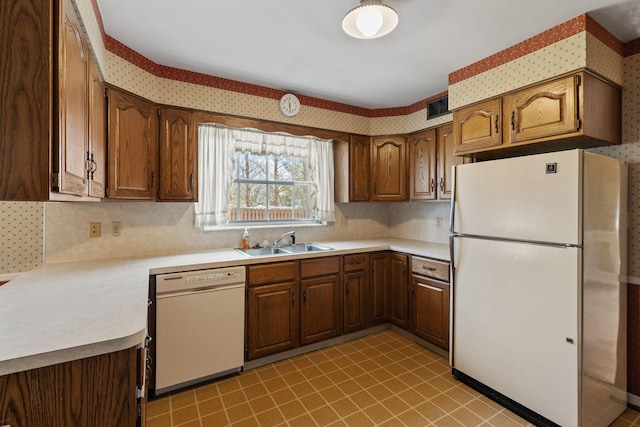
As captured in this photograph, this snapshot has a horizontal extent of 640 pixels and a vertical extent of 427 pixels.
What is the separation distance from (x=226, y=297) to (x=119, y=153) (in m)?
1.29

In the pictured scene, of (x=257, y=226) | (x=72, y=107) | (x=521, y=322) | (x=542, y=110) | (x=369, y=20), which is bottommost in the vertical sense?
(x=521, y=322)

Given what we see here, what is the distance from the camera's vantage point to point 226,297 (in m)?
2.34

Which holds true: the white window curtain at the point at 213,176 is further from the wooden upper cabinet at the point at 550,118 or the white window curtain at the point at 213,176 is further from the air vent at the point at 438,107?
the wooden upper cabinet at the point at 550,118

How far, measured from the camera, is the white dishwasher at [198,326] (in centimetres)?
213

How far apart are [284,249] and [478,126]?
6.73 feet

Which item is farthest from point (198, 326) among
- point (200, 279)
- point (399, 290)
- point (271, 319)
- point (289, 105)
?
point (289, 105)

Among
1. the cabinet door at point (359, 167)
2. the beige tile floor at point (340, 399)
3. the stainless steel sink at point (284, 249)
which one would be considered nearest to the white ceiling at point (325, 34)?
the cabinet door at point (359, 167)

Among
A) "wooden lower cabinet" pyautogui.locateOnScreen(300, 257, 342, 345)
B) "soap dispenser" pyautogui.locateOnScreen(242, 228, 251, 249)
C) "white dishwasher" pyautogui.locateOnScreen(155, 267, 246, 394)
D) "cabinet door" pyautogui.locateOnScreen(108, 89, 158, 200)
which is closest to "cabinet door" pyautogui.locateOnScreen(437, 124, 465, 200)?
"wooden lower cabinet" pyautogui.locateOnScreen(300, 257, 342, 345)

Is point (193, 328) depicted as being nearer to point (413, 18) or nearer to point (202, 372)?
point (202, 372)

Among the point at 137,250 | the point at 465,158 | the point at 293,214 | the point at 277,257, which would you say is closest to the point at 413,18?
the point at 465,158

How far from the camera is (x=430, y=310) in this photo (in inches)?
109

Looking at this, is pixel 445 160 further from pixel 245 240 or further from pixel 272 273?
pixel 245 240

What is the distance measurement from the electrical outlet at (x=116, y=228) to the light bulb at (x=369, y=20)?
230 centimetres

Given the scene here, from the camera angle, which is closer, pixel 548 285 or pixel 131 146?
pixel 548 285
